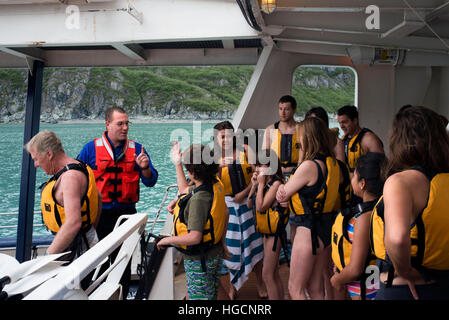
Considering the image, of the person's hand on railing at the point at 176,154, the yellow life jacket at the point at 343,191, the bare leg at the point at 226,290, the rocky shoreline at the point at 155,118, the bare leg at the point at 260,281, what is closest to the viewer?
the yellow life jacket at the point at 343,191

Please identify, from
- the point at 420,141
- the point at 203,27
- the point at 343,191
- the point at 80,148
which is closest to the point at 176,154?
the point at 343,191

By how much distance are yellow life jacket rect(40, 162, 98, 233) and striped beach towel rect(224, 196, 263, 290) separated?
3.71 ft

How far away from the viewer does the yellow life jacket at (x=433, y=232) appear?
110 cm

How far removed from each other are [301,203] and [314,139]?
15.1 inches

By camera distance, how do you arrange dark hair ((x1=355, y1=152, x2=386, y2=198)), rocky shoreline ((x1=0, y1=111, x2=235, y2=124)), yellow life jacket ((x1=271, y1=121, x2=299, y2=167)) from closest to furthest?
dark hair ((x1=355, y1=152, x2=386, y2=198)), yellow life jacket ((x1=271, y1=121, x2=299, y2=167)), rocky shoreline ((x1=0, y1=111, x2=235, y2=124))

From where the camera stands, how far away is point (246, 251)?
279cm

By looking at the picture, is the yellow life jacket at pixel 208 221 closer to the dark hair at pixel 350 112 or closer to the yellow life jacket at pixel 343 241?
the yellow life jacket at pixel 343 241

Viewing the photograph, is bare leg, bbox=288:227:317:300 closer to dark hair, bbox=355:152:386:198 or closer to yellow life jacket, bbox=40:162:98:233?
dark hair, bbox=355:152:386:198

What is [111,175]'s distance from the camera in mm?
2824

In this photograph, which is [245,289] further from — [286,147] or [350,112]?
[350,112]

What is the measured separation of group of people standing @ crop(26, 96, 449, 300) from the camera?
3.72 ft

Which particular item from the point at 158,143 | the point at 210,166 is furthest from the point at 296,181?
the point at 158,143

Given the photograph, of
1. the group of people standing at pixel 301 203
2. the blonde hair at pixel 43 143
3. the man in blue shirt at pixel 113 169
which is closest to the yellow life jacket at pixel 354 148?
the group of people standing at pixel 301 203

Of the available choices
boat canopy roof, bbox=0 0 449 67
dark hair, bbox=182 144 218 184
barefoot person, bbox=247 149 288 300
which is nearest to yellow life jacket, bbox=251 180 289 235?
barefoot person, bbox=247 149 288 300
